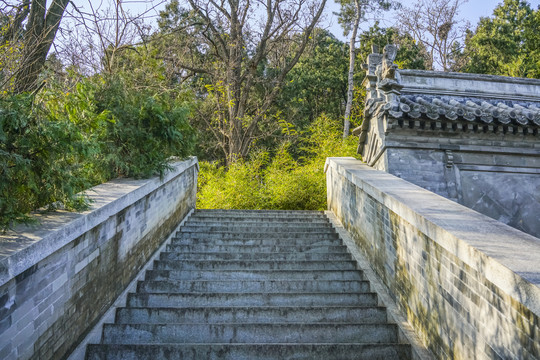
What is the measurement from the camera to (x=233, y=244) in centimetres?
595

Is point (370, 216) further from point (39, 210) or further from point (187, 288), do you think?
point (39, 210)

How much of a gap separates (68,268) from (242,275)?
219 cm

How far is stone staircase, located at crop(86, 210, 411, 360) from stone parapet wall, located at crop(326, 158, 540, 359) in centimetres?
38

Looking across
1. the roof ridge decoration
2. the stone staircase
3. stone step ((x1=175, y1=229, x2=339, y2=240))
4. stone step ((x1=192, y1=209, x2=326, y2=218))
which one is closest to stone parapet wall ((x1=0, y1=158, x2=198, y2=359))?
the stone staircase

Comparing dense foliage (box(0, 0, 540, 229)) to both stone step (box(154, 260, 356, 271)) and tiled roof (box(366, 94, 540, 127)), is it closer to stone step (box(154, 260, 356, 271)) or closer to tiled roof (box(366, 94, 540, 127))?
stone step (box(154, 260, 356, 271))

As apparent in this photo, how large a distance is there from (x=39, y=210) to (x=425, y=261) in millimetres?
3203

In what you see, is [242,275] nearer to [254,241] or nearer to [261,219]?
[254,241]

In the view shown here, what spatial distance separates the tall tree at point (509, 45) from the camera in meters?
17.8

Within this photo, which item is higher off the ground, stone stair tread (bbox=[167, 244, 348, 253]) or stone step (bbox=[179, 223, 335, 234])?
stone step (bbox=[179, 223, 335, 234])

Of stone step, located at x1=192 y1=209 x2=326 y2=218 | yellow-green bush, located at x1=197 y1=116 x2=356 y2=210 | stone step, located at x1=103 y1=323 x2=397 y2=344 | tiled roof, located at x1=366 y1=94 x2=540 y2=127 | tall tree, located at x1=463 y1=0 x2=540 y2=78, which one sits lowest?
stone step, located at x1=103 y1=323 x2=397 y2=344

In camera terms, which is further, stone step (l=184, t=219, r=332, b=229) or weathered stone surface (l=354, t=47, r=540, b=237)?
stone step (l=184, t=219, r=332, b=229)

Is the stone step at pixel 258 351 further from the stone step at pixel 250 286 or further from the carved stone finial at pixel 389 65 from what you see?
the carved stone finial at pixel 389 65

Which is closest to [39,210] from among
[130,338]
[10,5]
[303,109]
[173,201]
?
[130,338]

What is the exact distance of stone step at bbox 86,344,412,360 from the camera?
10.3ft
